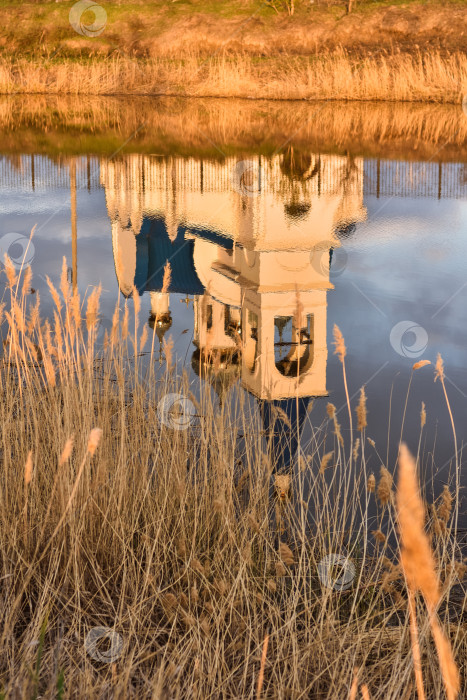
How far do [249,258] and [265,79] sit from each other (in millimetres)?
26910

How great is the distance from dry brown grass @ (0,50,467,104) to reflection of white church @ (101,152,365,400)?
42.4 feet

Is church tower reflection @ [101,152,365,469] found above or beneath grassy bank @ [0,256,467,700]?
above

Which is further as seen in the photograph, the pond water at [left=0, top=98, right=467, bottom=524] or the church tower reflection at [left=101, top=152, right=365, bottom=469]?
the pond water at [left=0, top=98, right=467, bottom=524]

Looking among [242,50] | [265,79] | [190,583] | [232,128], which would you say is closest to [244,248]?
[190,583]

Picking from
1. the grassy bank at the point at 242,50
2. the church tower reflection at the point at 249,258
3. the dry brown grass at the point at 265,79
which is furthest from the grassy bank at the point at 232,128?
the church tower reflection at the point at 249,258

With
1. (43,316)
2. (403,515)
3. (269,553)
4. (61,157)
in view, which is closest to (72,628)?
(269,553)

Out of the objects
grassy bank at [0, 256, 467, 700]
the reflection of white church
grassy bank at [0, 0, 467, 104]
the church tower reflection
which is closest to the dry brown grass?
grassy bank at [0, 0, 467, 104]

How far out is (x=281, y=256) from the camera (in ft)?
34.3

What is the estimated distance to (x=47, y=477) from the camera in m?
4.07

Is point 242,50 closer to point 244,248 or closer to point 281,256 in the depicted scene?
point 244,248

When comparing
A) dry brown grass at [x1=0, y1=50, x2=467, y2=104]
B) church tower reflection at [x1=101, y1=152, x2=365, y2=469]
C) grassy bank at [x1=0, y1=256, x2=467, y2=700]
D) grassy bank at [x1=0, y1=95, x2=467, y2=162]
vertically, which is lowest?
grassy bank at [x1=0, y1=256, x2=467, y2=700]

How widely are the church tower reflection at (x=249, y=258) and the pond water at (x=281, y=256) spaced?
3cm

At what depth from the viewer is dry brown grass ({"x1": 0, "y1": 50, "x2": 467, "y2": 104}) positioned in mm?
29812

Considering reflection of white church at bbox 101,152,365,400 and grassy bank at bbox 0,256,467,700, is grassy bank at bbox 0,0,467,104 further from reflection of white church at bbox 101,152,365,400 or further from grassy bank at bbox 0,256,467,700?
grassy bank at bbox 0,256,467,700
